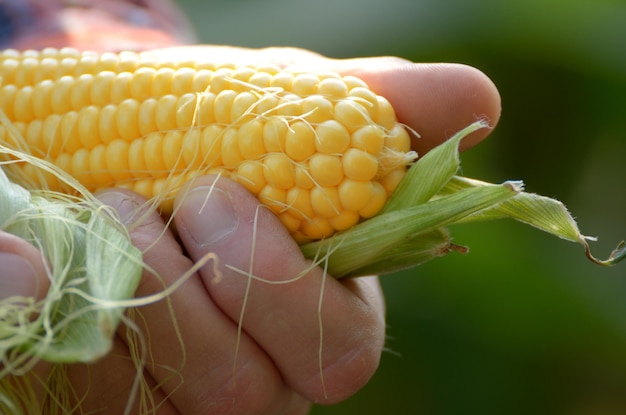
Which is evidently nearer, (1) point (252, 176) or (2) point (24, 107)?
(1) point (252, 176)

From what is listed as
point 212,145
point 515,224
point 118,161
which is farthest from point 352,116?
point 515,224

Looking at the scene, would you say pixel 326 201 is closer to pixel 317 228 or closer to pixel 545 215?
pixel 317 228

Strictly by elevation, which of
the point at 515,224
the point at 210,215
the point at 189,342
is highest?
the point at 210,215

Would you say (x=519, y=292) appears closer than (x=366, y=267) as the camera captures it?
No

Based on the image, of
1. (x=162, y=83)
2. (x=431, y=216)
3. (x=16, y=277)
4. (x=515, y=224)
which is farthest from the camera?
(x=515, y=224)

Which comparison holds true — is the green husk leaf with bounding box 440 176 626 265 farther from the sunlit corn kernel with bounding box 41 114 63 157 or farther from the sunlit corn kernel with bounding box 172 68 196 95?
the sunlit corn kernel with bounding box 41 114 63 157

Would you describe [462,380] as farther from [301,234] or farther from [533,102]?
[301,234]

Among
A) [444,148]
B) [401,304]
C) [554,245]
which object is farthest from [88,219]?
[554,245]
